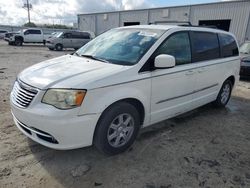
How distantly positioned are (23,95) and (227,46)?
14.8 ft

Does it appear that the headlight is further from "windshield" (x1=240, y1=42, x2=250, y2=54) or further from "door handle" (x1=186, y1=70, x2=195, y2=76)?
"windshield" (x1=240, y1=42, x2=250, y2=54)

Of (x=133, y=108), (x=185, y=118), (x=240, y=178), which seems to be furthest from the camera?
(x=185, y=118)

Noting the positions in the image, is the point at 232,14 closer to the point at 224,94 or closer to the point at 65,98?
the point at 224,94

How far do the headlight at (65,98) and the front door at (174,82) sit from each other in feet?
4.06

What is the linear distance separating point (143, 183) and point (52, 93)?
1527 millimetres

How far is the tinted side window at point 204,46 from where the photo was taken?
432 centimetres

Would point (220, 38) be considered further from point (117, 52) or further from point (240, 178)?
point (240, 178)

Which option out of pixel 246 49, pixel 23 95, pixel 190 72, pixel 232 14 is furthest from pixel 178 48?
pixel 232 14

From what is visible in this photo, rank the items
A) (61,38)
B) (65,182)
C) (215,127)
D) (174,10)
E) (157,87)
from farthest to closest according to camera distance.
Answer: (174,10)
(61,38)
(215,127)
(157,87)
(65,182)

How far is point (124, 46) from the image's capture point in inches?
147

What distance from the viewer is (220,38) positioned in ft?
16.9

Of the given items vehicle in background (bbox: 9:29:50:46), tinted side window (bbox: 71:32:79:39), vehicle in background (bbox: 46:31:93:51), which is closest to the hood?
vehicle in background (bbox: 46:31:93:51)

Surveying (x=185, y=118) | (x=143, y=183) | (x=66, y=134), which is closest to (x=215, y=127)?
(x=185, y=118)

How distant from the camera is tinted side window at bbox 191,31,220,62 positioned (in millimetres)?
4320
